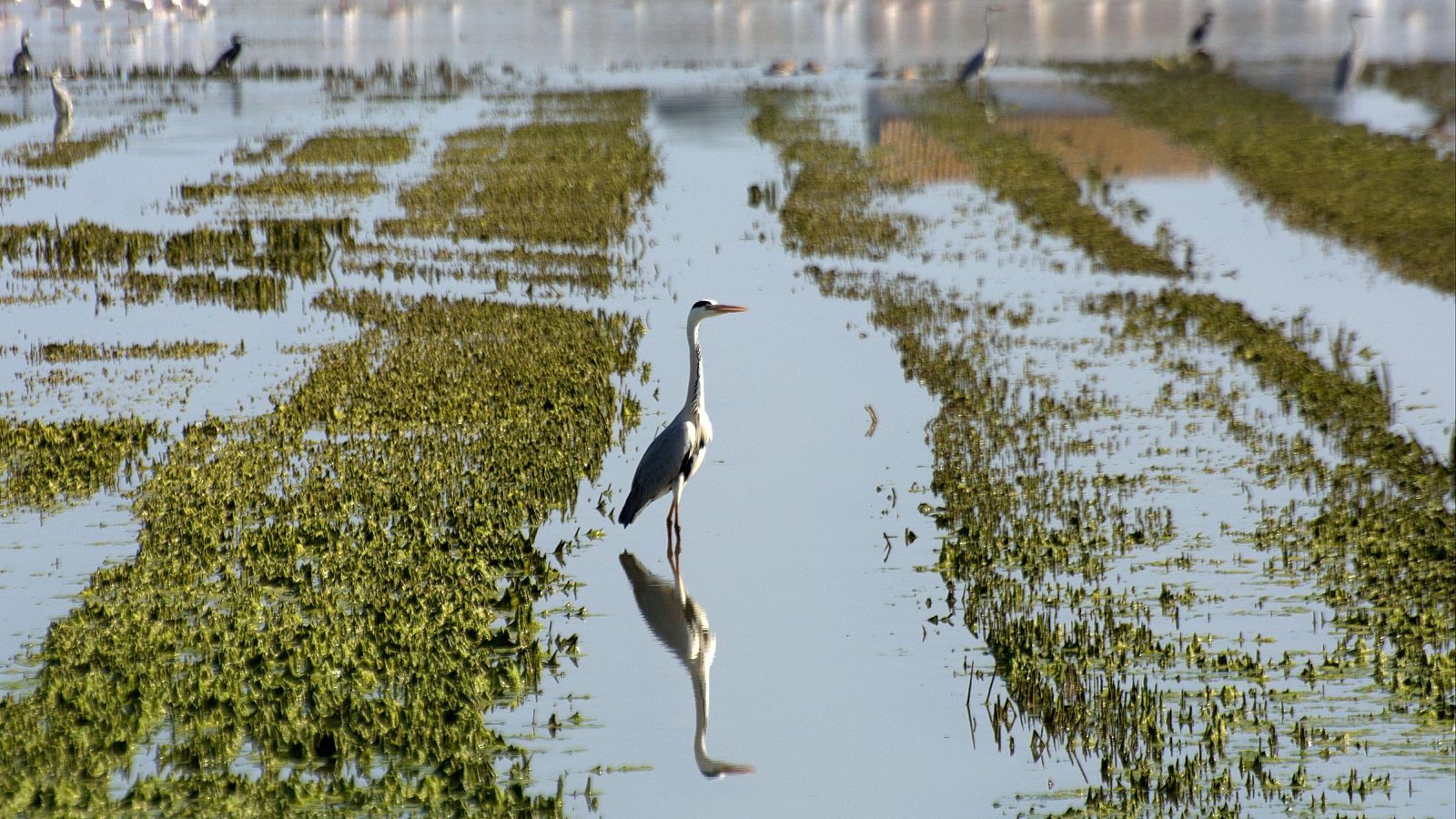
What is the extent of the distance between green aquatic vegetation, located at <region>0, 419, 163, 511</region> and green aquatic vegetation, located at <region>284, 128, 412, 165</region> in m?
19.7

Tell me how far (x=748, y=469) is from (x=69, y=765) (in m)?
7.14

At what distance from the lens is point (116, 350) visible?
59.3 feet

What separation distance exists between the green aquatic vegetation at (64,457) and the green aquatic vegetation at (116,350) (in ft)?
9.45

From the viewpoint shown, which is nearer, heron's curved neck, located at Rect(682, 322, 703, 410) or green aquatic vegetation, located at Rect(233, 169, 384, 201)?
heron's curved neck, located at Rect(682, 322, 703, 410)

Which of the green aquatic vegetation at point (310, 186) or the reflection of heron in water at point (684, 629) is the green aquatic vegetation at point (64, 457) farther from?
the green aquatic vegetation at point (310, 186)

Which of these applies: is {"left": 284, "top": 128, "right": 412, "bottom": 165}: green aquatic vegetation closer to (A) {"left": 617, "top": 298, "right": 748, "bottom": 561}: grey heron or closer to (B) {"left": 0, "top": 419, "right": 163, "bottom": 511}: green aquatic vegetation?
(B) {"left": 0, "top": 419, "right": 163, "bottom": 511}: green aquatic vegetation

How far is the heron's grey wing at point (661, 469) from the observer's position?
12.1m

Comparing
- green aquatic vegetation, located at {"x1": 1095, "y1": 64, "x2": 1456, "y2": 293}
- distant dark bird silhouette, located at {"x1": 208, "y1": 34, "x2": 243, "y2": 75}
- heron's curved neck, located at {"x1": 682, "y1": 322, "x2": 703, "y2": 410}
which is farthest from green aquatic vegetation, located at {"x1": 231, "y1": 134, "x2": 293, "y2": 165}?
heron's curved neck, located at {"x1": 682, "y1": 322, "x2": 703, "y2": 410}

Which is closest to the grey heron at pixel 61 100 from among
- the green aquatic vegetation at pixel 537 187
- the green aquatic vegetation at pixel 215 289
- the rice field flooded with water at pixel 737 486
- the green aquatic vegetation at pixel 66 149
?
the green aquatic vegetation at pixel 66 149

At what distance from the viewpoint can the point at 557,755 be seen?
8688 mm

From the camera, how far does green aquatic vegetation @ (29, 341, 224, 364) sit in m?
17.7

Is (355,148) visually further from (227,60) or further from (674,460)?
(674,460)

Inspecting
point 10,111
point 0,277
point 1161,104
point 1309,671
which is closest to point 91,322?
point 0,277

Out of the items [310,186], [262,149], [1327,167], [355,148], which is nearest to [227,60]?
[262,149]
